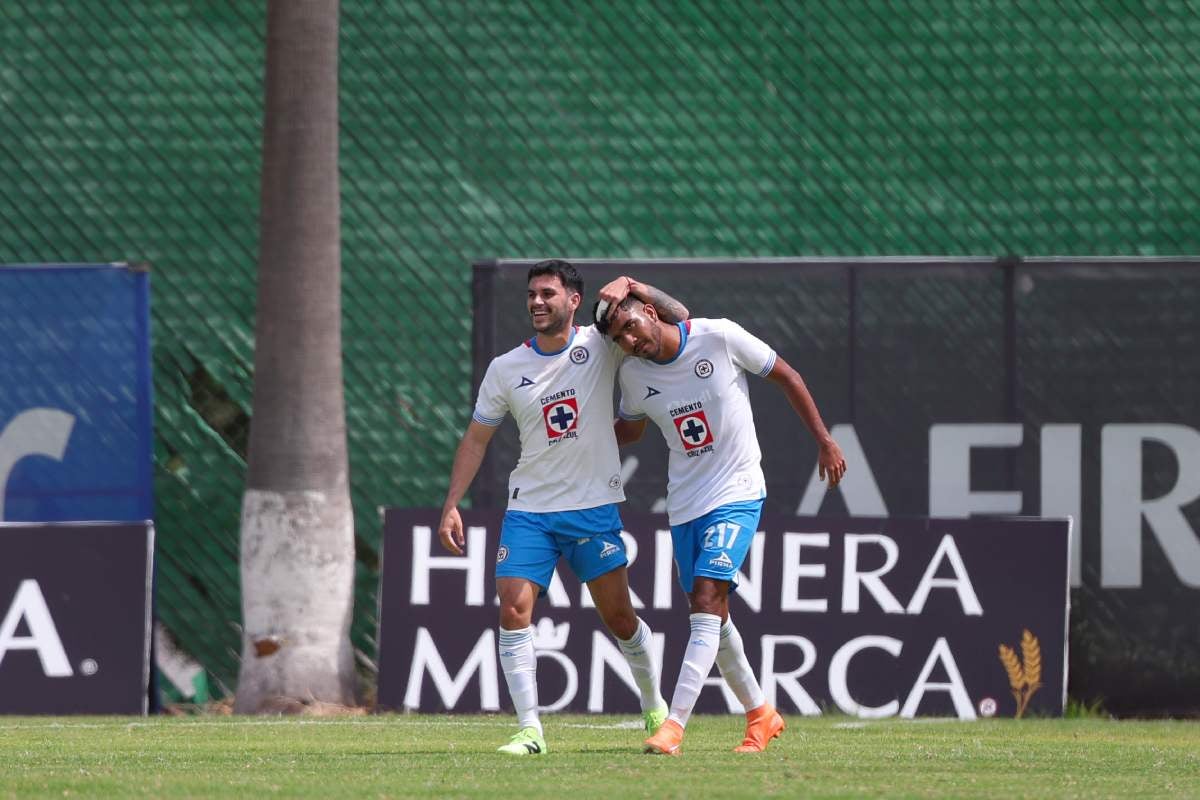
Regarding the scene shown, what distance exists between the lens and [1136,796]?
623 centimetres

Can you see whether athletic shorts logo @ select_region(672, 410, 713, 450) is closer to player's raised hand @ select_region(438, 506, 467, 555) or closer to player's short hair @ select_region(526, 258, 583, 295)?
player's short hair @ select_region(526, 258, 583, 295)

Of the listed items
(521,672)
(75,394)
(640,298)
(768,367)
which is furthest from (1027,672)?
(75,394)

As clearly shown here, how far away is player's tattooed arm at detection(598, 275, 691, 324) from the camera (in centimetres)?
754

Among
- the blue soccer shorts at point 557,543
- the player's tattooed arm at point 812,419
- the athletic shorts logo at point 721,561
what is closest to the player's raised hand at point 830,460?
the player's tattooed arm at point 812,419

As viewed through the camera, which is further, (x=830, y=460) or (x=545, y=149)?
(x=545, y=149)

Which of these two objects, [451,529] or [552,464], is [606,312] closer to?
[552,464]

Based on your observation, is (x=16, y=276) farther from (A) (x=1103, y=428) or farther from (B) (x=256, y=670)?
(A) (x=1103, y=428)

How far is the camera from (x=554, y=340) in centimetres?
776

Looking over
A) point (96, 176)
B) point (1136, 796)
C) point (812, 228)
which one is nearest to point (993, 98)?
point (812, 228)

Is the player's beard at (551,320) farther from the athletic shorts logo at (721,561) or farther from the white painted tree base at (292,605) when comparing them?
the white painted tree base at (292,605)

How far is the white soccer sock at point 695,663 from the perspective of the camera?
24.3 feet

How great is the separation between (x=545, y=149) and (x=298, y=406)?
261 centimetres

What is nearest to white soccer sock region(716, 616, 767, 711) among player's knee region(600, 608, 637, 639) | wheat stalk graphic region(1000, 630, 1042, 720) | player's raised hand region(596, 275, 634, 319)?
player's knee region(600, 608, 637, 639)

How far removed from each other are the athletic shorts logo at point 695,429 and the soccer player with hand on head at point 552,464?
30 centimetres
